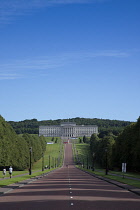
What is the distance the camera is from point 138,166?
93.8 m

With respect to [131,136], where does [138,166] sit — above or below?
below

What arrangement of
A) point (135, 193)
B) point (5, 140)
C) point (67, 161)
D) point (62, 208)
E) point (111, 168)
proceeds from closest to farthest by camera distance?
point (62, 208)
point (135, 193)
point (5, 140)
point (111, 168)
point (67, 161)

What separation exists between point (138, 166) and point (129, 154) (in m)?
9.47

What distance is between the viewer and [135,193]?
31500 mm

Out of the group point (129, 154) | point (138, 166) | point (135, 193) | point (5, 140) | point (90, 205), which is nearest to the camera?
point (90, 205)

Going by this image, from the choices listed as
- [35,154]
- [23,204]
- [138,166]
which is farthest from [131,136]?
[23,204]

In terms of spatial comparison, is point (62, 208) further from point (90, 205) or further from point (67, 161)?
point (67, 161)

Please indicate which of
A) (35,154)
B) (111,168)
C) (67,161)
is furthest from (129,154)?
(67,161)

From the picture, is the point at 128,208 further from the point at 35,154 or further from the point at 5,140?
the point at 35,154

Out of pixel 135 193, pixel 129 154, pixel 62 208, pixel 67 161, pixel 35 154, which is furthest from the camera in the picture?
pixel 67 161

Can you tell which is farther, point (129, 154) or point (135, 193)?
point (129, 154)

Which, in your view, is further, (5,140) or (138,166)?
(5,140)

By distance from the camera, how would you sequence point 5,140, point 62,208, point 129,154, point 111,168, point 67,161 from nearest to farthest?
point 62,208, point 129,154, point 5,140, point 111,168, point 67,161

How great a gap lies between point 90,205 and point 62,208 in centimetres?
218
